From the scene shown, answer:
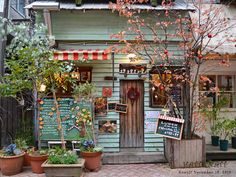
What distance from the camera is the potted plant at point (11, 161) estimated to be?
7297 millimetres

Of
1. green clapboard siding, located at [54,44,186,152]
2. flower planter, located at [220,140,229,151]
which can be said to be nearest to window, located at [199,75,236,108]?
flower planter, located at [220,140,229,151]

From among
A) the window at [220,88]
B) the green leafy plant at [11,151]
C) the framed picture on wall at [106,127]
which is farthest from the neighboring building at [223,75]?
the green leafy plant at [11,151]

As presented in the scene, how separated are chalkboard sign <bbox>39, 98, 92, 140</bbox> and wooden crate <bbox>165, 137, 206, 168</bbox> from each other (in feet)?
9.27

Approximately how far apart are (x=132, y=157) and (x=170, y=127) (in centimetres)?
164

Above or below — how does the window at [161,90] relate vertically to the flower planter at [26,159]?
above

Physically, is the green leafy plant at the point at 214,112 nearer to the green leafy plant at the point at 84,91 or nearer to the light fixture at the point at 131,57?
the light fixture at the point at 131,57

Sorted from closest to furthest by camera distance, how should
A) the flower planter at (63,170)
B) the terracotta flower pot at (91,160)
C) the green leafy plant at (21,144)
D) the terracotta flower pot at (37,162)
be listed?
the flower planter at (63,170)
the terracotta flower pot at (37,162)
the terracotta flower pot at (91,160)
the green leafy plant at (21,144)

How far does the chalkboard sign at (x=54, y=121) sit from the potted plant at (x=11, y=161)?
120 cm

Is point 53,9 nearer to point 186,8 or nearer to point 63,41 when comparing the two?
point 63,41

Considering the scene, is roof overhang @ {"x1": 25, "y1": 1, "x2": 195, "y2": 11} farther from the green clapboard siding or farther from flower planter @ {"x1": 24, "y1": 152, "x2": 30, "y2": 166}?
flower planter @ {"x1": 24, "y1": 152, "x2": 30, "y2": 166}

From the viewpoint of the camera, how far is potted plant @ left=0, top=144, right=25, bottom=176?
23.9 ft

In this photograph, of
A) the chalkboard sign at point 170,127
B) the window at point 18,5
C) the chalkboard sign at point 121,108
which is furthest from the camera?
the window at point 18,5

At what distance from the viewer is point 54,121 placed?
8.66 meters

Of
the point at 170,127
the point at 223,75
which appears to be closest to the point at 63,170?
the point at 170,127
